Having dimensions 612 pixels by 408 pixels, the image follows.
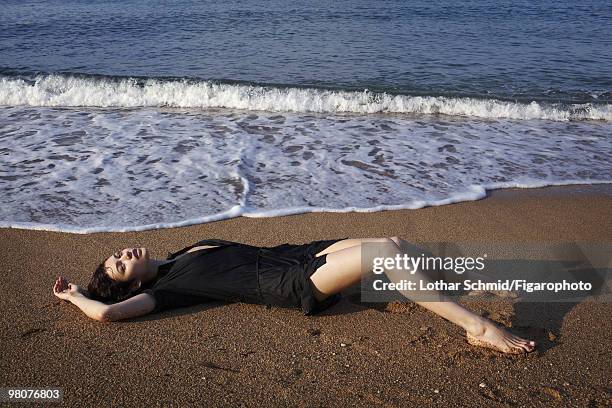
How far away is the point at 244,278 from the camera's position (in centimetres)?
391

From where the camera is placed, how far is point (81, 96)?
36.0 feet

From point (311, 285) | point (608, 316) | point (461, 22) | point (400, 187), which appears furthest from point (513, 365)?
point (461, 22)

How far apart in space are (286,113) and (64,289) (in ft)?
20.8

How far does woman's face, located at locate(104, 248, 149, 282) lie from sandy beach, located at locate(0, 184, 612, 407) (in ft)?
1.03

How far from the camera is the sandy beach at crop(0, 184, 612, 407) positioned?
3.06m

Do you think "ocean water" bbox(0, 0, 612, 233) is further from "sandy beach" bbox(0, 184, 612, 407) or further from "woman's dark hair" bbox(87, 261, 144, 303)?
"sandy beach" bbox(0, 184, 612, 407)

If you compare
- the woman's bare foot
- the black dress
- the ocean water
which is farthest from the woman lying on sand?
the ocean water

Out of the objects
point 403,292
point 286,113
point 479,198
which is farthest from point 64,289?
point 286,113

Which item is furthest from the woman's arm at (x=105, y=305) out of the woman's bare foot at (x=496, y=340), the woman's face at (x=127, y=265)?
the woman's bare foot at (x=496, y=340)

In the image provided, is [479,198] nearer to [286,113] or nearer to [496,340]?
[496,340]

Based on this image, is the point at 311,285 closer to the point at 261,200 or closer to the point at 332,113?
the point at 261,200

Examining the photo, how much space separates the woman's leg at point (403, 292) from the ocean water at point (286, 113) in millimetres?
1868

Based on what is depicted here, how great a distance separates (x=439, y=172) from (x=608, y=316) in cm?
313

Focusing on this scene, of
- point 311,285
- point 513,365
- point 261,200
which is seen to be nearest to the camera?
point 513,365
